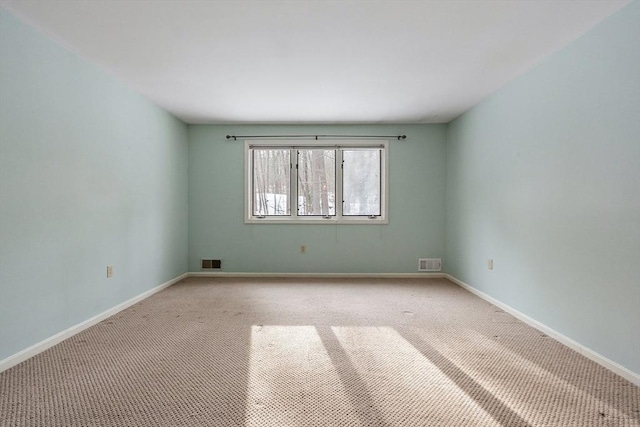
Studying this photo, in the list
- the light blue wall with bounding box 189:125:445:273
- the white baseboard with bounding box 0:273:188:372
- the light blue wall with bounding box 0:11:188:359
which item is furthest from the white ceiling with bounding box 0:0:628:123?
the white baseboard with bounding box 0:273:188:372

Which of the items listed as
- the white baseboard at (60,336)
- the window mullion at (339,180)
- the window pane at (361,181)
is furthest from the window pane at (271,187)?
the white baseboard at (60,336)

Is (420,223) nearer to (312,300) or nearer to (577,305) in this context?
(312,300)

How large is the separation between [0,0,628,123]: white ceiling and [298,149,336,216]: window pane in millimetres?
Answer: 1259

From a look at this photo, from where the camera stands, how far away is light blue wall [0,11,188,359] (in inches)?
80.4

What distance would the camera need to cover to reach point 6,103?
79.0 inches

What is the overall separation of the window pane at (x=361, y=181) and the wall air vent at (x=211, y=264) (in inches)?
83.1

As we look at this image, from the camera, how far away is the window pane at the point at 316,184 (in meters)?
4.82

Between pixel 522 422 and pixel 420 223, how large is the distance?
11.0 feet

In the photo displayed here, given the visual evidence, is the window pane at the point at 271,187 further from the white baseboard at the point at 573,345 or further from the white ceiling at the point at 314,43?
the white baseboard at the point at 573,345

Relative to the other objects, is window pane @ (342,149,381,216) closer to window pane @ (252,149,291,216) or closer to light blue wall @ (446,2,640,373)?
window pane @ (252,149,291,216)

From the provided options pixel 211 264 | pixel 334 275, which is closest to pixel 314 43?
pixel 334 275

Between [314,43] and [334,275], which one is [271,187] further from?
[314,43]

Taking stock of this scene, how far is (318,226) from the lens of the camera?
475cm

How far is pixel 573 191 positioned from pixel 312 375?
231 centimetres
